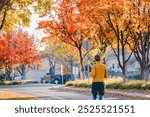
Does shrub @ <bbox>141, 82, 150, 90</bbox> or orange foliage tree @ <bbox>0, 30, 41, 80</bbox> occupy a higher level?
orange foliage tree @ <bbox>0, 30, 41, 80</bbox>

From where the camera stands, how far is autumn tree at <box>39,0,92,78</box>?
42.3 metres

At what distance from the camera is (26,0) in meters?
27.7

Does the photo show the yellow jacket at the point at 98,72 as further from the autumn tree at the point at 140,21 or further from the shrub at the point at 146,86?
the autumn tree at the point at 140,21

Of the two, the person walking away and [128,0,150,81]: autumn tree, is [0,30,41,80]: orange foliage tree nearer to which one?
[128,0,150,81]: autumn tree

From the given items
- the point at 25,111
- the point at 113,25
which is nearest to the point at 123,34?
the point at 113,25

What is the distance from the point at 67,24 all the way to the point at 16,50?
18.4 metres

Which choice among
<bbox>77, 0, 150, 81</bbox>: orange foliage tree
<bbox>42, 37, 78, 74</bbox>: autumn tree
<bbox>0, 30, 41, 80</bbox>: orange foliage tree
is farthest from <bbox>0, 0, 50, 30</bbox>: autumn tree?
<bbox>42, 37, 78, 74</bbox>: autumn tree

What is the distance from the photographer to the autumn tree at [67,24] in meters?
42.3

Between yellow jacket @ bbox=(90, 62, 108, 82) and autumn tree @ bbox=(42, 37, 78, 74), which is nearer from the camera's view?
yellow jacket @ bbox=(90, 62, 108, 82)

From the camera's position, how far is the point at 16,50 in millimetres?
60375

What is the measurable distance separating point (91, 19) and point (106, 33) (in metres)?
4.60

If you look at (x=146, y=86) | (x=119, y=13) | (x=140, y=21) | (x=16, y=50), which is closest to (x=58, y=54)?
(x=16, y=50)

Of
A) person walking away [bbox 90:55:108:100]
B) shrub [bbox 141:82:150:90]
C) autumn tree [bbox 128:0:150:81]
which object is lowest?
shrub [bbox 141:82:150:90]

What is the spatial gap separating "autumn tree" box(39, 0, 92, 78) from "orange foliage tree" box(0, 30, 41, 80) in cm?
1434
